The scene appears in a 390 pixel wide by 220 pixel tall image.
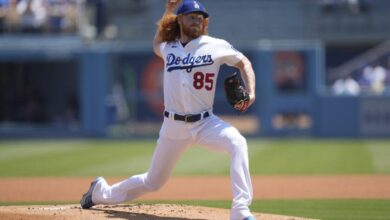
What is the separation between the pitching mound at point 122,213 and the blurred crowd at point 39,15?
1558cm

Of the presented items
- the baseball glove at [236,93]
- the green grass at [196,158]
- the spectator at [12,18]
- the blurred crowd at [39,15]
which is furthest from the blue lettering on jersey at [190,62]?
the spectator at [12,18]

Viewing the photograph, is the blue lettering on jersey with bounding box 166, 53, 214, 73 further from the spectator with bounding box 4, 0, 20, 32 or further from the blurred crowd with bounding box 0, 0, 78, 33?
the spectator with bounding box 4, 0, 20, 32

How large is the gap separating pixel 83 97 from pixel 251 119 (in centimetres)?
458

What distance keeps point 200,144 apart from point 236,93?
539 mm

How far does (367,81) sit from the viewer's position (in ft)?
69.6

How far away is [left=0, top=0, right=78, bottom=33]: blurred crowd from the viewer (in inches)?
883

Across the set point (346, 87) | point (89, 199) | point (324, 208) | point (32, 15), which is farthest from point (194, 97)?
point (32, 15)

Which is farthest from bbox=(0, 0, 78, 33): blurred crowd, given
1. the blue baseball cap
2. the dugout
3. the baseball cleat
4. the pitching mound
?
Result: the blue baseball cap

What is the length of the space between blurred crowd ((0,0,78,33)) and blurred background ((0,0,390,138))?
1.1 inches

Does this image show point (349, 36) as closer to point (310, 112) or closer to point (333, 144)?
point (310, 112)

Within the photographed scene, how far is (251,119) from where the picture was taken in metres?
20.5

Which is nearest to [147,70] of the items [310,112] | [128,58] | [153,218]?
[128,58]

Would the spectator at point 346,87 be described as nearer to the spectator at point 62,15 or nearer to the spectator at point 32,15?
the spectator at point 62,15

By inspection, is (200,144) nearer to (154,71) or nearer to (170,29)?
(170,29)
